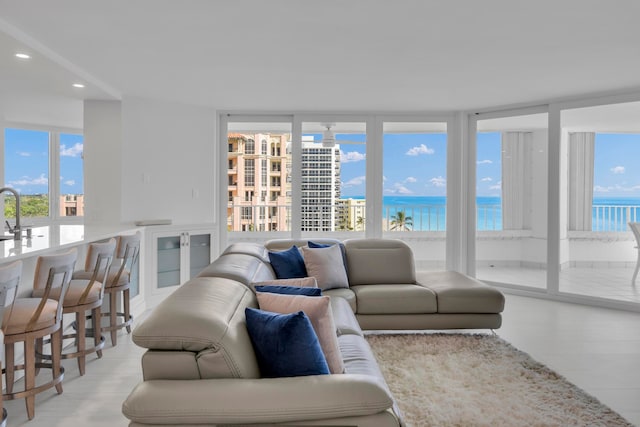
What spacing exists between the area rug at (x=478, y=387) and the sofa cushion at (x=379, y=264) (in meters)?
0.68

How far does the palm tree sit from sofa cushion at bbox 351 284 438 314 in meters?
2.89

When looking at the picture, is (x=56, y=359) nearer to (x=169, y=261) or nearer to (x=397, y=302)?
(x=397, y=302)

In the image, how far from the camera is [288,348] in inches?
79.0

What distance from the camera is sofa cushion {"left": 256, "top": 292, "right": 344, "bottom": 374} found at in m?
2.23

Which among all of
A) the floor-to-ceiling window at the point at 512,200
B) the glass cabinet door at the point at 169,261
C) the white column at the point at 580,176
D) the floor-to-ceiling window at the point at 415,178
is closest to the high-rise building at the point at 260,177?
the glass cabinet door at the point at 169,261

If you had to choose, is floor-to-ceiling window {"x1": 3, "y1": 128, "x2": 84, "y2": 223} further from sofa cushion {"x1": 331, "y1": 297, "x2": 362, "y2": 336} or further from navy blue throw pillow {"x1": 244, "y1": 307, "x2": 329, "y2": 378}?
navy blue throw pillow {"x1": 244, "y1": 307, "x2": 329, "y2": 378}

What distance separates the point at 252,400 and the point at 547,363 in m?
2.99

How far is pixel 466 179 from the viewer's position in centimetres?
726

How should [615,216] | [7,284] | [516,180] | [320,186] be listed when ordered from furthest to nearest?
[320,186]
[516,180]
[615,216]
[7,284]

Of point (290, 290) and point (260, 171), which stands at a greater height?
point (260, 171)

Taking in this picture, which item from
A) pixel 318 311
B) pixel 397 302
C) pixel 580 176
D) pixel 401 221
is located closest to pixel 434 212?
pixel 401 221

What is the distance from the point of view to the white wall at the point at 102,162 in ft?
19.7

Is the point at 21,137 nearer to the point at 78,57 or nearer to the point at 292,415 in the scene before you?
the point at 78,57

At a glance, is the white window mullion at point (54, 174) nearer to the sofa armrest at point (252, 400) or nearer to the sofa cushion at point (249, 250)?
the sofa cushion at point (249, 250)
